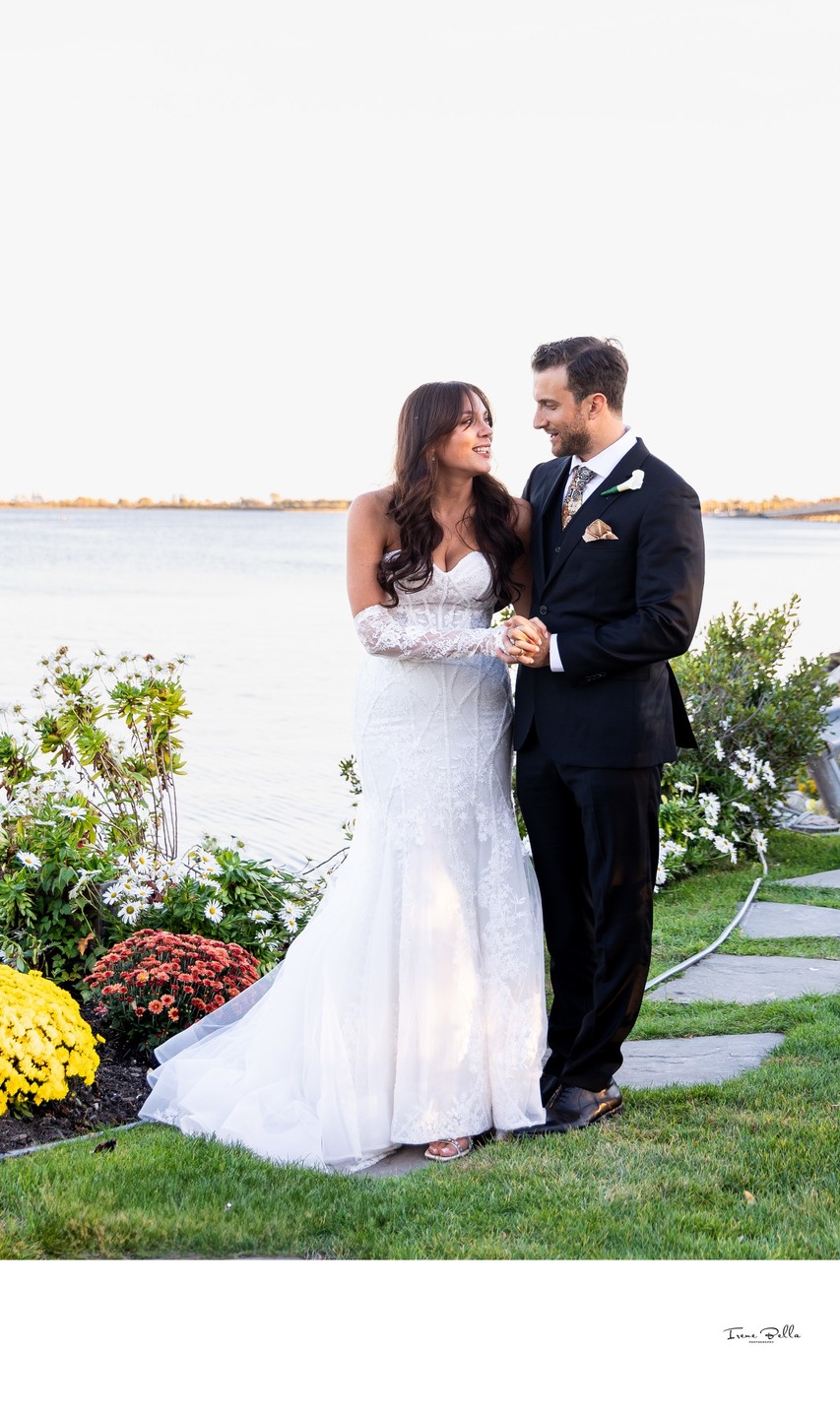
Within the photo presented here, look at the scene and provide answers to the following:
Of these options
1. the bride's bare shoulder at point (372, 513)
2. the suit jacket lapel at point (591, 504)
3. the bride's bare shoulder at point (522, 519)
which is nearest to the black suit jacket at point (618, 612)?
the suit jacket lapel at point (591, 504)

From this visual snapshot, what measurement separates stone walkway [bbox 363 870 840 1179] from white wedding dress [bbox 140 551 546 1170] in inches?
9.3

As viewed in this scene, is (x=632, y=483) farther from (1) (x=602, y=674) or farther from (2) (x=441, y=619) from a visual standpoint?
(2) (x=441, y=619)

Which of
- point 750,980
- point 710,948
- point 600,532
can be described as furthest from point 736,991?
→ point 600,532

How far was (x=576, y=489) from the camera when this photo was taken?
3344mm

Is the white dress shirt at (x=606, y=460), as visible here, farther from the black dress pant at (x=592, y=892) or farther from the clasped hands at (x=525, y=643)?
the black dress pant at (x=592, y=892)

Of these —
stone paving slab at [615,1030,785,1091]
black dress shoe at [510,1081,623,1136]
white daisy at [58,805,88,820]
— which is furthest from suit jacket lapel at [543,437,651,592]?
white daisy at [58,805,88,820]

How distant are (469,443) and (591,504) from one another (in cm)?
38

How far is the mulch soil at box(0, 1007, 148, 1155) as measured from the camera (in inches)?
134

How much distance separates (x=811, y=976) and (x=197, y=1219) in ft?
9.42

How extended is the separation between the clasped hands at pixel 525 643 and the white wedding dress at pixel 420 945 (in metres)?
0.12

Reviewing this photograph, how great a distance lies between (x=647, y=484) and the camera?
3.17 m

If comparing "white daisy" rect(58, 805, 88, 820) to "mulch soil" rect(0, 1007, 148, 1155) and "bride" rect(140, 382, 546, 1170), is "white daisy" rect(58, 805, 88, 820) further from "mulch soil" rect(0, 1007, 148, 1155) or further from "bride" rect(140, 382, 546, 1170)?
"bride" rect(140, 382, 546, 1170)

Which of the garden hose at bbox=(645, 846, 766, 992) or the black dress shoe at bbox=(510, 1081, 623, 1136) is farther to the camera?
the garden hose at bbox=(645, 846, 766, 992)

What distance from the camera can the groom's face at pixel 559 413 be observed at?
10.6 feet
